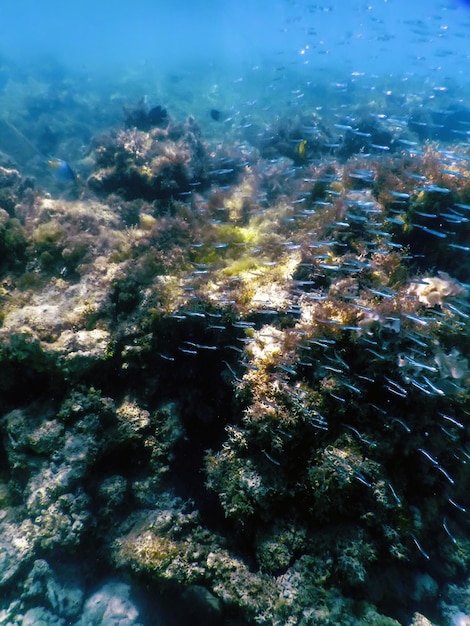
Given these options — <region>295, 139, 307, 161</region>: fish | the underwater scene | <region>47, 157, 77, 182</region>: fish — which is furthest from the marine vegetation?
<region>295, 139, 307, 161</region>: fish

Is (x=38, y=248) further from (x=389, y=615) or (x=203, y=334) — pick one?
(x=389, y=615)

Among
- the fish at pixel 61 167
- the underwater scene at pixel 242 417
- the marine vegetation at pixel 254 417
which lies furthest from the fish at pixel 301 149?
the fish at pixel 61 167

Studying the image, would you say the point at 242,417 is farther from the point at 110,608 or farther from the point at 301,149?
the point at 301,149

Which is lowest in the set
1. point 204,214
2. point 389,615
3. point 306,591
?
point 389,615

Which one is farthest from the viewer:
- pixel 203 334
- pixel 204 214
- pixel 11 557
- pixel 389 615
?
pixel 204 214

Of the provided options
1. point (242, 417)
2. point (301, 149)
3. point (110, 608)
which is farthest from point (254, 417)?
point (301, 149)

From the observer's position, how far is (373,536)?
170 inches

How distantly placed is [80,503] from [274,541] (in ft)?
9.15

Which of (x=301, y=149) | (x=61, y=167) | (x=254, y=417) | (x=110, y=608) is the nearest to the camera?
(x=254, y=417)

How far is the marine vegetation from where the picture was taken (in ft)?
14.3

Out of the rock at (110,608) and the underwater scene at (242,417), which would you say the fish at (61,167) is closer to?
the underwater scene at (242,417)

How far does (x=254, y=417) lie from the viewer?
14.9ft

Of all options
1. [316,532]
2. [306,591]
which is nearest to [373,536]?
[316,532]

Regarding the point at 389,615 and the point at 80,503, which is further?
the point at 80,503
